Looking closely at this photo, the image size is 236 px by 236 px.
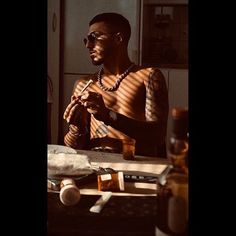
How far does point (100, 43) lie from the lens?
109cm

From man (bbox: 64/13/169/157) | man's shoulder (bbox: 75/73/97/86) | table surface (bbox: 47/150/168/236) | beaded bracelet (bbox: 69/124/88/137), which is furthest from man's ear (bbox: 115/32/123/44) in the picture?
table surface (bbox: 47/150/168/236)

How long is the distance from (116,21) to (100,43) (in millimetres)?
67

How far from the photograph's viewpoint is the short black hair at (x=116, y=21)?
103 centimetres

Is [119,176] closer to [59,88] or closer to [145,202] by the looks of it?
[145,202]

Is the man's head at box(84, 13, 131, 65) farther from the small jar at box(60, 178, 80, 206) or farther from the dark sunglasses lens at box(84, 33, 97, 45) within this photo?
the small jar at box(60, 178, 80, 206)

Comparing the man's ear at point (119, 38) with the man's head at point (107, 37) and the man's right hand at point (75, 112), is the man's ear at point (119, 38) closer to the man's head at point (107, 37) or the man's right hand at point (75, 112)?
the man's head at point (107, 37)

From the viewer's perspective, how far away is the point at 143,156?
45.1 inches

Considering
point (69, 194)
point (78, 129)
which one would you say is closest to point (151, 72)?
point (78, 129)

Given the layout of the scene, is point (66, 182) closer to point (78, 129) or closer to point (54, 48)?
point (78, 129)

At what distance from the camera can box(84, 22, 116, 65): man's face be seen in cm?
106

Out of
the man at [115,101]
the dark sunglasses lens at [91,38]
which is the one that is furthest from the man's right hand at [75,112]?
the dark sunglasses lens at [91,38]

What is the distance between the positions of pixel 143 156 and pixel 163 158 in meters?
0.06

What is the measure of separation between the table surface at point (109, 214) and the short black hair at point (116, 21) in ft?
1.14
